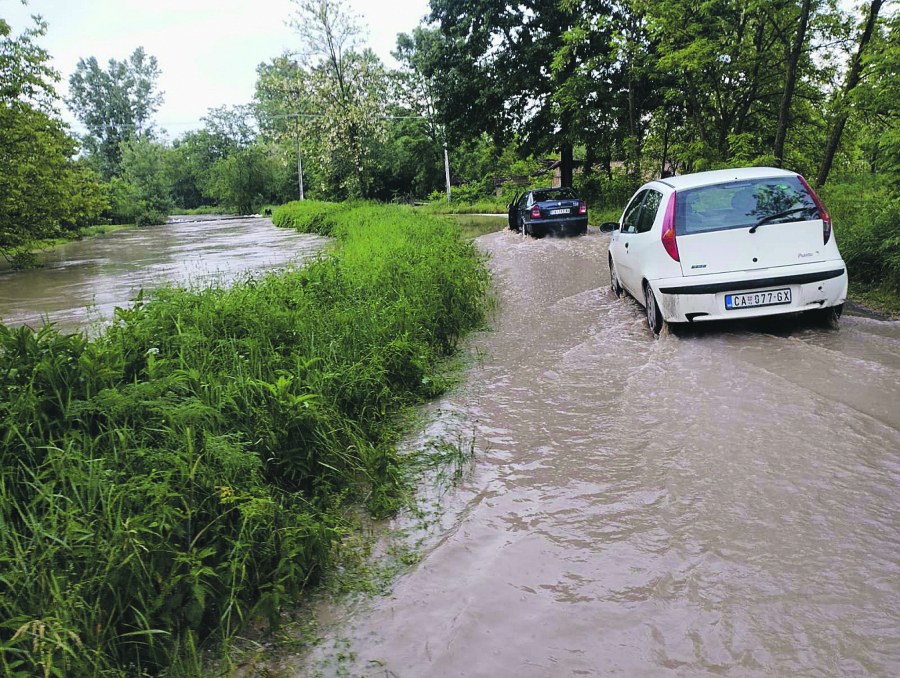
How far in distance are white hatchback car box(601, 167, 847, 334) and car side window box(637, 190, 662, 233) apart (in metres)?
0.40

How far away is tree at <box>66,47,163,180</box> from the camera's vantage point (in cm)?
9300

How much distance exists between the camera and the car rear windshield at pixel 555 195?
21.0 meters

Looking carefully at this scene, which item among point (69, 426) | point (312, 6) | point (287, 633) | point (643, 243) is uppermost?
point (312, 6)

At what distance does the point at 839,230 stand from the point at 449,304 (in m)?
6.37

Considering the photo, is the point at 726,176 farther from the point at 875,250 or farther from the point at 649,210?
the point at 875,250

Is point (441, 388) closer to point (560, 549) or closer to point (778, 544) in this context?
point (560, 549)

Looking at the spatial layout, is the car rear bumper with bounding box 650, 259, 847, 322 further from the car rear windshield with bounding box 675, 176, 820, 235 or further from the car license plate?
the car rear windshield with bounding box 675, 176, 820, 235

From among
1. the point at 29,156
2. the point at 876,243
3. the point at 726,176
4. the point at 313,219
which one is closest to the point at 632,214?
the point at 726,176


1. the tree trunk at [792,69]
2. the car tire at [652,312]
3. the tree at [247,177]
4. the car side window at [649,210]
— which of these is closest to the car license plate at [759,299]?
the car tire at [652,312]

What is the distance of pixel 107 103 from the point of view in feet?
307

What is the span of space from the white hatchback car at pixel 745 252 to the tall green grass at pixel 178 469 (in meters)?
2.67

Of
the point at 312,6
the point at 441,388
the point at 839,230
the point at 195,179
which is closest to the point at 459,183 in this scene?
the point at 312,6

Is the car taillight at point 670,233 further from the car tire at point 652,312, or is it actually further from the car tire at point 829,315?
the car tire at point 829,315

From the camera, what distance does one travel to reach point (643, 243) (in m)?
7.59
